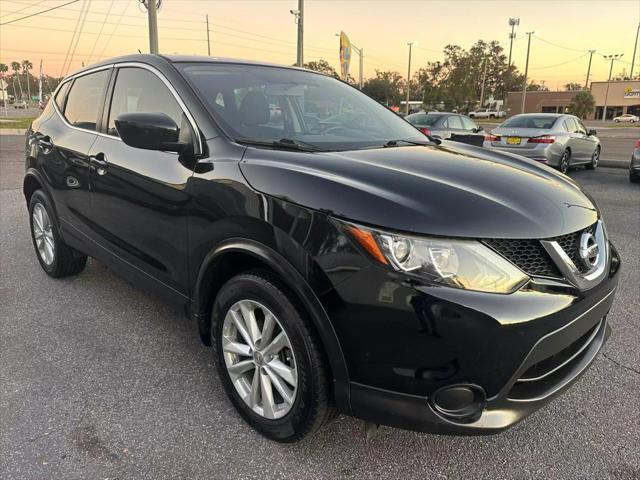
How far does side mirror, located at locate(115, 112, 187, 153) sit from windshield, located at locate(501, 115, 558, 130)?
10621mm

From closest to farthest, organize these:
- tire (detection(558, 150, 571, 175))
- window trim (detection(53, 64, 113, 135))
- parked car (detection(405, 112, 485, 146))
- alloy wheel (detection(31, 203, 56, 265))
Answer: window trim (detection(53, 64, 113, 135))
alloy wheel (detection(31, 203, 56, 265))
tire (detection(558, 150, 571, 175))
parked car (detection(405, 112, 485, 146))

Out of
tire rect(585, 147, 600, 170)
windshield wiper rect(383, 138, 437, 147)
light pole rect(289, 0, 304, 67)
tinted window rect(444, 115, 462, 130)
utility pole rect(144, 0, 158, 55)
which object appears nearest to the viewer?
windshield wiper rect(383, 138, 437, 147)

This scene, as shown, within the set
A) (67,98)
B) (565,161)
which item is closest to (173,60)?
(67,98)

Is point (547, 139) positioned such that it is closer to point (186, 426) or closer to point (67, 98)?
point (67, 98)

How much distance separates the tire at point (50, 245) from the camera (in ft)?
13.4

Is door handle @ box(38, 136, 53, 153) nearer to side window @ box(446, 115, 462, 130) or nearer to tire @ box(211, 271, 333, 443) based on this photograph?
tire @ box(211, 271, 333, 443)

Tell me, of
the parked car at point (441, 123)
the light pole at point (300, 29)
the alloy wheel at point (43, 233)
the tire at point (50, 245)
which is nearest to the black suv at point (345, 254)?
the tire at point (50, 245)

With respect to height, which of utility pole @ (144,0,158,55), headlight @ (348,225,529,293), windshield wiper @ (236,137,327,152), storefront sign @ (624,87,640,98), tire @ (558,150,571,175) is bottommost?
tire @ (558,150,571,175)

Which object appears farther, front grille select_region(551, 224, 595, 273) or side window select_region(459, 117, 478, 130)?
side window select_region(459, 117, 478, 130)

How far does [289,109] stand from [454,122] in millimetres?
11588

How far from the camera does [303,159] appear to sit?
2215 millimetres

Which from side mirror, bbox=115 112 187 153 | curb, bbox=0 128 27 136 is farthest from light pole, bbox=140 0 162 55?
side mirror, bbox=115 112 187 153

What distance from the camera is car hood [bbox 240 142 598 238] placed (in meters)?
1.79

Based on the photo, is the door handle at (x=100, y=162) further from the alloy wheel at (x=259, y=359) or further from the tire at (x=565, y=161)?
the tire at (x=565, y=161)
